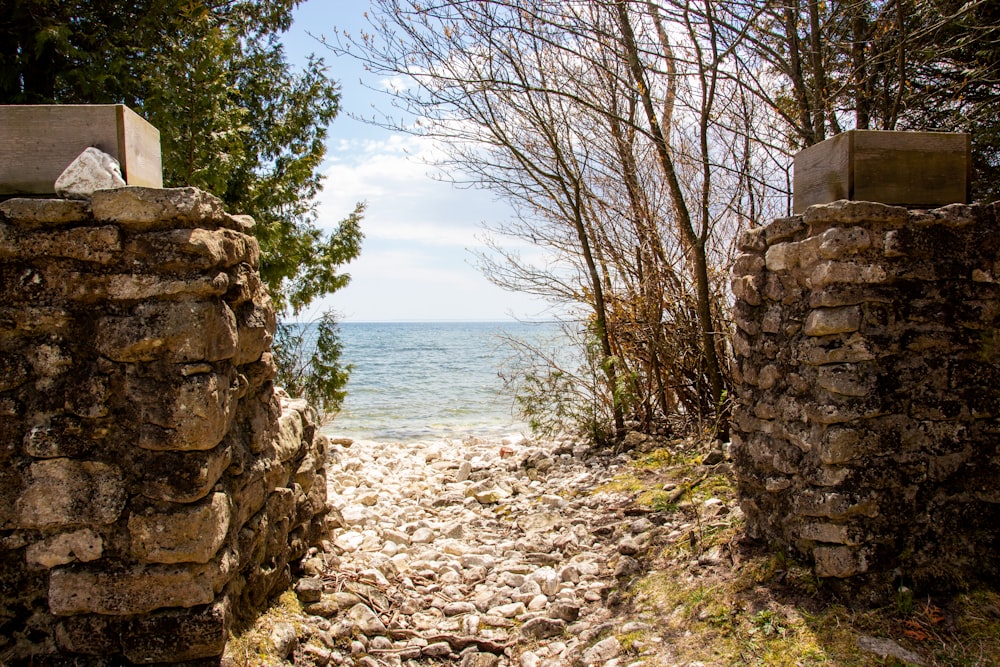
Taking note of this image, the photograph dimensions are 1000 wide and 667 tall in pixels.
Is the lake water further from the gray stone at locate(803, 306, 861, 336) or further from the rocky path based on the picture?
the gray stone at locate(803, 306, 861, 336)

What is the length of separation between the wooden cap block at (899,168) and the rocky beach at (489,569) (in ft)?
6.87

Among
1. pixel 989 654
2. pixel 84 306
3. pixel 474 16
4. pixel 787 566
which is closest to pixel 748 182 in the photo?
pixel 474 16

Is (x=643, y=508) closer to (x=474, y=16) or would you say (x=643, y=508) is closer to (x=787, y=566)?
(x=787, y=566)

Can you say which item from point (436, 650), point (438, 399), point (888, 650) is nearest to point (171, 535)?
point (436, 650)

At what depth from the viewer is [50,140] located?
Answer: 8.97 ft

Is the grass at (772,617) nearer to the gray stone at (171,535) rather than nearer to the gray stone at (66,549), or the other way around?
the gray stone at (171,535)

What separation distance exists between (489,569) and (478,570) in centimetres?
11

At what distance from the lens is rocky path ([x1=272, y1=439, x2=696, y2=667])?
332cm

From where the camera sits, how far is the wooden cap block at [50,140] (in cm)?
270

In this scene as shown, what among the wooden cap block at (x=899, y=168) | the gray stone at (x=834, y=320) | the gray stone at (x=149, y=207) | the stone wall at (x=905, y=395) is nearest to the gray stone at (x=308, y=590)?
the gray stone at (x=149, y=207)

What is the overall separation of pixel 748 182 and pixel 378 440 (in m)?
6.72

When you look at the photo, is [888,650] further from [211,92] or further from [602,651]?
[211,92]

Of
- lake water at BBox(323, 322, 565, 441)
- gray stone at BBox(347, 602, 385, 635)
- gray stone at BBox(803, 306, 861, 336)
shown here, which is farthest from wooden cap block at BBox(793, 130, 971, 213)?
lake water at BBox(323, 322, 565, 441)

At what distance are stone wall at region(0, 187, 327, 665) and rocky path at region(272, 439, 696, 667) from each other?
0.70m
